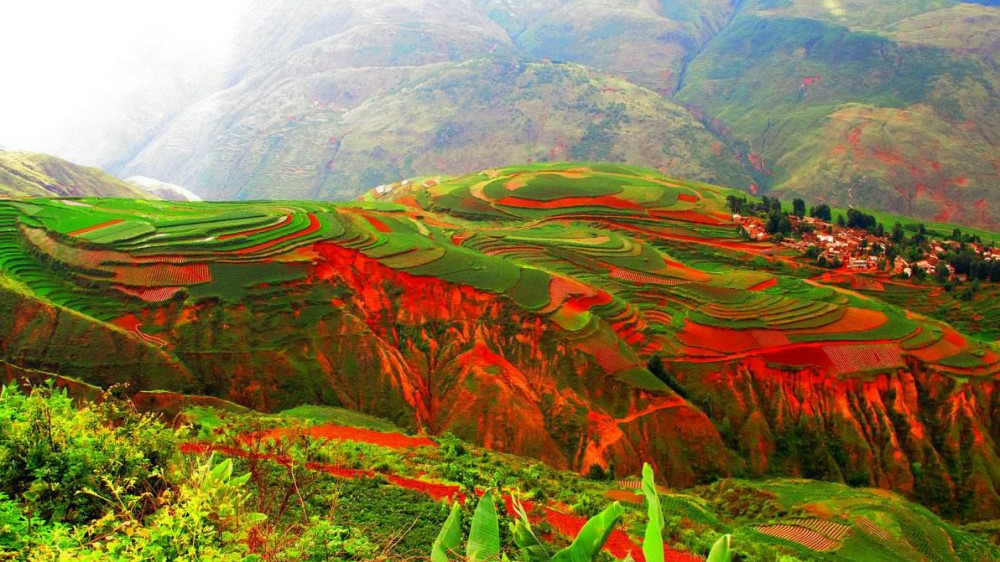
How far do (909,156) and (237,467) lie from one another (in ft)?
542

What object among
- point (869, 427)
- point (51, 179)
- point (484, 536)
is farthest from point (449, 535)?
point (51, 179)

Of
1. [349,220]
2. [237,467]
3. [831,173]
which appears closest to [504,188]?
[349,220]

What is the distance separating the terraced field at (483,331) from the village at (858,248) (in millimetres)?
8453

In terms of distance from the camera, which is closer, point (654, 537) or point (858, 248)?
point (654, 537)

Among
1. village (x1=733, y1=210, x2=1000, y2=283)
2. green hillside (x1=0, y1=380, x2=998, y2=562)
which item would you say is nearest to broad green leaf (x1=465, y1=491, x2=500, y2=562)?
green hillside (x1=0, y1=380, x2=998, y2=562)

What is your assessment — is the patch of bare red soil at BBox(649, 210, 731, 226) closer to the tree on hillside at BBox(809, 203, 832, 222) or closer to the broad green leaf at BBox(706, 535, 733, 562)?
the tree on hillside at BBox(809, 203, 832, 222)

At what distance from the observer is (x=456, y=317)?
1961 inches

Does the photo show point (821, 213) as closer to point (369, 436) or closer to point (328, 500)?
point (369, 436)

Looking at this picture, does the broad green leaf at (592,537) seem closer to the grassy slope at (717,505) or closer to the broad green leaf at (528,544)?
the broad green leaf at (528,544)

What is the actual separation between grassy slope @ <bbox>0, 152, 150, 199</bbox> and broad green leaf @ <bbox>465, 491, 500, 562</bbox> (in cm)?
11526

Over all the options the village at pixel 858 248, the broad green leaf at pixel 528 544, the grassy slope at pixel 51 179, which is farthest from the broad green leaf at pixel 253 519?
the grassy slope at pixel 51 179

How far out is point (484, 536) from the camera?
892 centimetres

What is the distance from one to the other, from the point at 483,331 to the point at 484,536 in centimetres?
3987

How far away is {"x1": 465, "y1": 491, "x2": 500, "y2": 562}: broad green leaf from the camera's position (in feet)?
28.7
